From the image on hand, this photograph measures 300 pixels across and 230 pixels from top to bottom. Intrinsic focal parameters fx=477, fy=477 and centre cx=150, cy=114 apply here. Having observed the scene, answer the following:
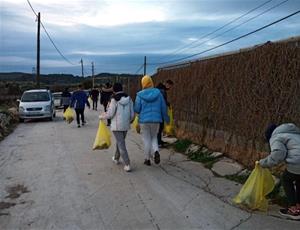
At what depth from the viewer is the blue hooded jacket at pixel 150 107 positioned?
9.88 m

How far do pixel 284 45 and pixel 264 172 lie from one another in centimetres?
255

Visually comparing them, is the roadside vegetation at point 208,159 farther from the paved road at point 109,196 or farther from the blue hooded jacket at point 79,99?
the blue hooded jacket at point 79,99

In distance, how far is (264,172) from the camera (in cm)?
665

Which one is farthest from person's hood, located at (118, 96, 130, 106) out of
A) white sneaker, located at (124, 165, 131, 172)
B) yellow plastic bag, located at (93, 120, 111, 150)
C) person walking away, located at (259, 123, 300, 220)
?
person walking away, located at (259, 123, 300, 220)

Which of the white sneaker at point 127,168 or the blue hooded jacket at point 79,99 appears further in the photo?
the blue hooded jacket at point 79,99

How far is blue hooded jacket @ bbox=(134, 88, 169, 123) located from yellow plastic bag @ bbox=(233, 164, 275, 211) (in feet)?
11.7

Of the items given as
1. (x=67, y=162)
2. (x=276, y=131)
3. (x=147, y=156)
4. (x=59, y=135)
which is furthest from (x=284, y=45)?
(x=59, y=135)

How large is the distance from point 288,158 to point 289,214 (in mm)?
780

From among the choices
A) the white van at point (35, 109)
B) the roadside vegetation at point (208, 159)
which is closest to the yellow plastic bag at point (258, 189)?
the roadside vegetation at point (208, 159)

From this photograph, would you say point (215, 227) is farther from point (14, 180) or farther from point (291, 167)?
point (14, 180)

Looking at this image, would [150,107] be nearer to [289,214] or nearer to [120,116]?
[120,116]

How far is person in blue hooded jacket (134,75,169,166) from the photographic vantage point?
989 centimetres

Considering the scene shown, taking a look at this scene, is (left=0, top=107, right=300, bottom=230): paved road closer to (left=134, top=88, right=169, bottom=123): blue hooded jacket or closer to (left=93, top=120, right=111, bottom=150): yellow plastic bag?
(left=93, top=120, right=111, bottom=150): yellow plastic bag

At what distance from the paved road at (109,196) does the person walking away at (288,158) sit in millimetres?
363
